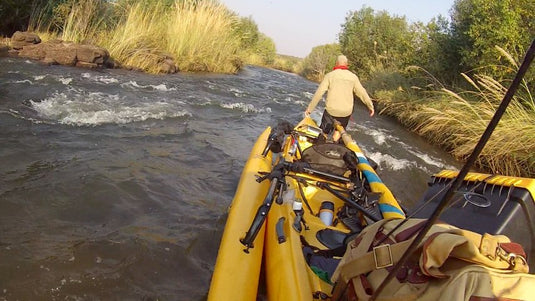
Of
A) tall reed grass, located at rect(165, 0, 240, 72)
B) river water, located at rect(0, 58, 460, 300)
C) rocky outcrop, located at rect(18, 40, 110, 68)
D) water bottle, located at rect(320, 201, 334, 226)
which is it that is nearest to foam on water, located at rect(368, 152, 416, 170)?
river water, located at rect(0, 58, 460, 300)

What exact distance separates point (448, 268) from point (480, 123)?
8.01 meters

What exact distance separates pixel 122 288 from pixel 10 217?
1339 millimetres

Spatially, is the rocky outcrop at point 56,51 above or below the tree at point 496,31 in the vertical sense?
below

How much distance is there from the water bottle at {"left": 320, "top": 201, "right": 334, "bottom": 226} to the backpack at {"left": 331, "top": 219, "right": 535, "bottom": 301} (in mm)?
1606

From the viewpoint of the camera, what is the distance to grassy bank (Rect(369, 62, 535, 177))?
24.3ft

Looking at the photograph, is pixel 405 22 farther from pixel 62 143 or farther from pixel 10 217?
pixel 10 217

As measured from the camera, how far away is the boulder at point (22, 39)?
32.9 feet

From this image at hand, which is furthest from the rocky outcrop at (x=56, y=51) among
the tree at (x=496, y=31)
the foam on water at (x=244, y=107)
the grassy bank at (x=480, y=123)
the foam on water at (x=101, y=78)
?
the tree at (x=496, y=31)

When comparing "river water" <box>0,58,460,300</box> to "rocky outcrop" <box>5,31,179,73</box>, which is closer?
"river water" <box>0,58,460,300</box>

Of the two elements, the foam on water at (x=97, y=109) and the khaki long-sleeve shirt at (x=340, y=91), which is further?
the khaki long-sleeve shirt at (x=340, y=91)

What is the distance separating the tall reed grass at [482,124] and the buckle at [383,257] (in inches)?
266

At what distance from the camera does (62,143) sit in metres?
5.19

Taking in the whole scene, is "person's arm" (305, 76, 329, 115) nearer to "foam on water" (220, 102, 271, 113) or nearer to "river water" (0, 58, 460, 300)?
"river water" (0, 58, 460, 300)

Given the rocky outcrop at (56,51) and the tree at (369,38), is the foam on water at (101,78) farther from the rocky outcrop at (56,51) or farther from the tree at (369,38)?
the tree at (369,38)
